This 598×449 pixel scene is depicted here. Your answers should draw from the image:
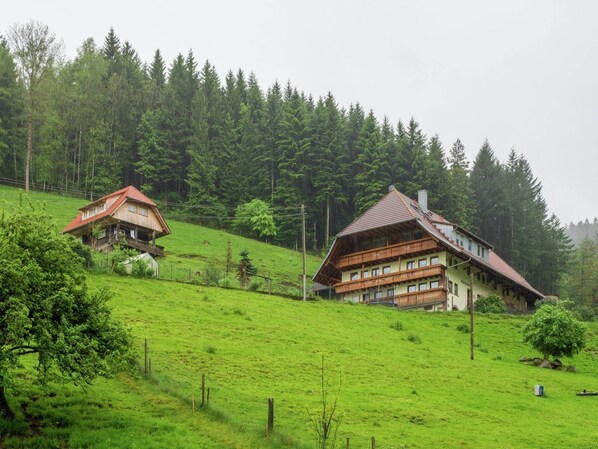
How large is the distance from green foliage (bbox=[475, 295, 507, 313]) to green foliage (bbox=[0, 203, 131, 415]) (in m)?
46.4

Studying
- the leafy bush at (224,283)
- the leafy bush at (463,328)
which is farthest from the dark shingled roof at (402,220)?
the leafy bush at (224,283)

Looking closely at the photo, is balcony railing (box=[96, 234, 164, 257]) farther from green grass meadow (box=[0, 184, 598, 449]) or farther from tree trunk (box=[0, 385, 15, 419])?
tree trunk (box=[0, 385, 15, 419])

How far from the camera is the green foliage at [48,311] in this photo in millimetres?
24859

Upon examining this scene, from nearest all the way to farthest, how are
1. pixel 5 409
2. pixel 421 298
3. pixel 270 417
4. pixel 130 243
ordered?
pixel 5 409
pixel 270 417
pixel 421 298
pixel 130 243

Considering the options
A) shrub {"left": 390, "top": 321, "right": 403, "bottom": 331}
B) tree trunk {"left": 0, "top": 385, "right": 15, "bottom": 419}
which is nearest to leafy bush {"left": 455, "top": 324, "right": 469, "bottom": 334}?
shrub {"left": 390, "top": 321, "right": 403, "bottom": 331}

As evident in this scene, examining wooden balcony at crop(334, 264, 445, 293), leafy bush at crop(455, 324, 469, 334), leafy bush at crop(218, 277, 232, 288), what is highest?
wooden balcony at crop(334, 264, 445, 293)

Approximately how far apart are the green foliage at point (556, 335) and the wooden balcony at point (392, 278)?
16514mm

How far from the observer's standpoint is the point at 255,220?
10356 cm

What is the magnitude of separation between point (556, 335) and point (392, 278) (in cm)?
2148

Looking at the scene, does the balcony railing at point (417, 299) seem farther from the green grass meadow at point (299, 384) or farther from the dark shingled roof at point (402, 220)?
the green grass meadow at point (299, 384)

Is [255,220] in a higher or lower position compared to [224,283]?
higher

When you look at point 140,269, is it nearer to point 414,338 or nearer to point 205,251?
point 414,338

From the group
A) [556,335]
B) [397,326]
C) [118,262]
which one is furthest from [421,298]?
[118,262]

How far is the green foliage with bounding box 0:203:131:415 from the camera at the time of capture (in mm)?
24859
